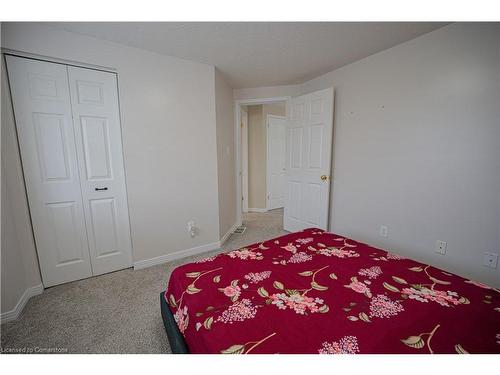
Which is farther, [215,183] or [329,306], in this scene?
[215,183]

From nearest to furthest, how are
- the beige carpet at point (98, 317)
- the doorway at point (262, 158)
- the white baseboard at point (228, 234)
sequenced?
the beige carpet at point (98, 317), the white baseboard at point (228, 234), the doorway at point (262, 158)

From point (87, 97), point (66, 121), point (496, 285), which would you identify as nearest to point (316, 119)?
point (496, 285)

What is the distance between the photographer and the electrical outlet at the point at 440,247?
193cm

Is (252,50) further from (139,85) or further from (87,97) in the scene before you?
(87,97)

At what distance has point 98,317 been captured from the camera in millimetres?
1577

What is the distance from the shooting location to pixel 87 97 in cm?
194

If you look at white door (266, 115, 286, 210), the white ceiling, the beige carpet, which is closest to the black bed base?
the beige carpet

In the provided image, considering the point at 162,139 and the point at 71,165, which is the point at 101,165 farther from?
the point at 162,139

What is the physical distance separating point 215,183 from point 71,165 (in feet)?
4.72

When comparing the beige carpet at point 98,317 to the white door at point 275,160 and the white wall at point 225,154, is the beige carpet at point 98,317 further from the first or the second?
the white door at point 275,160

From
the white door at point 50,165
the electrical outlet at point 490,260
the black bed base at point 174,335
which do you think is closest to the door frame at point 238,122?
the white door at point 50,165

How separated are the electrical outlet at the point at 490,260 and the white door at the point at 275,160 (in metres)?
3.26

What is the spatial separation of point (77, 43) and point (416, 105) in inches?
124

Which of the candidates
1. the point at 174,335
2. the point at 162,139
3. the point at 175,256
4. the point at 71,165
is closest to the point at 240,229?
the point at 175,256
